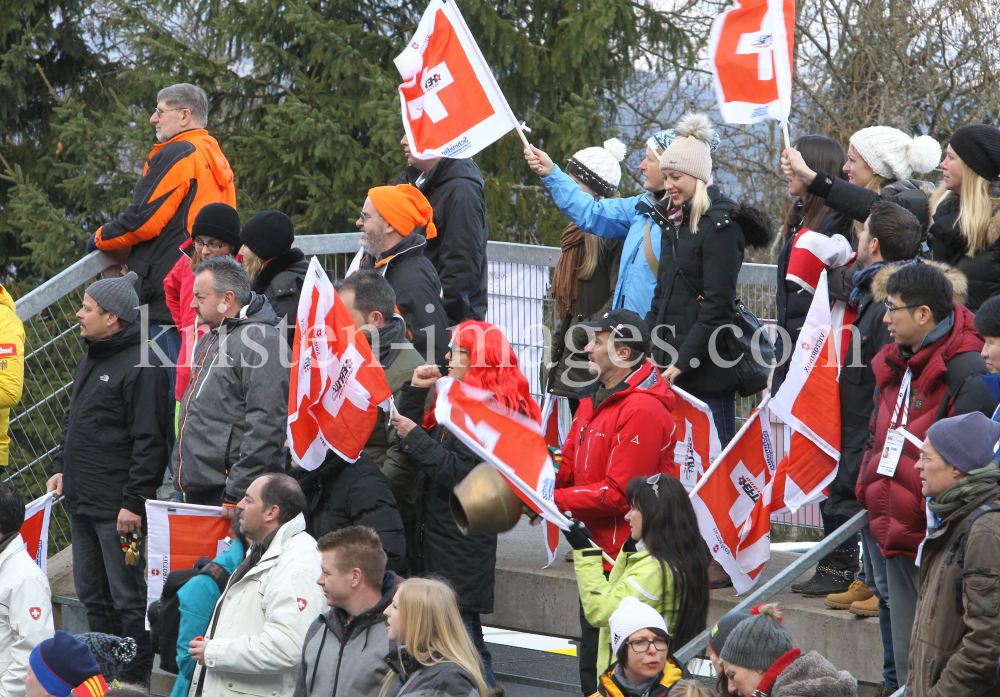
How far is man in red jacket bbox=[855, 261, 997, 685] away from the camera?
188 inches

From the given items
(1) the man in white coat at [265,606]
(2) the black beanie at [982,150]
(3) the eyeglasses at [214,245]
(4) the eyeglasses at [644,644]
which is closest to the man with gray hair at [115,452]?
(3) the eyeglasses at [214,245]

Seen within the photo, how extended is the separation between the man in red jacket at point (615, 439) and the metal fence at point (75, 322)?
7.98ft

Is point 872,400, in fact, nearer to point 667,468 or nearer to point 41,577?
point 667,468

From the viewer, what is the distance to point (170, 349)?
299 inches

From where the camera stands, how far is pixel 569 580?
7.03 metres

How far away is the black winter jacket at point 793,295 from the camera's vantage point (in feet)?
20.3

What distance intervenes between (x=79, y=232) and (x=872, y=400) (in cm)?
1028

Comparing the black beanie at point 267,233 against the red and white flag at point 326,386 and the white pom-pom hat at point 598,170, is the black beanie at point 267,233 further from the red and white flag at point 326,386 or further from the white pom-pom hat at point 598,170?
the white pom-pom hat at point 598,170

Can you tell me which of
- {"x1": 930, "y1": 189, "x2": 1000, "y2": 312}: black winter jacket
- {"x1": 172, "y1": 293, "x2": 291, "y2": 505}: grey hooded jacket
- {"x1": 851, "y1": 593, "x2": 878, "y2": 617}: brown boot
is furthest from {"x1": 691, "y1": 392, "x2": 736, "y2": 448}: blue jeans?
{"x1": 172, "y1": 293, "x2": 291, "y2": 505}: grey hooded jacket

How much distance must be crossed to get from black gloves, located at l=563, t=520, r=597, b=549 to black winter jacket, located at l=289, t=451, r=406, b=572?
911 mm

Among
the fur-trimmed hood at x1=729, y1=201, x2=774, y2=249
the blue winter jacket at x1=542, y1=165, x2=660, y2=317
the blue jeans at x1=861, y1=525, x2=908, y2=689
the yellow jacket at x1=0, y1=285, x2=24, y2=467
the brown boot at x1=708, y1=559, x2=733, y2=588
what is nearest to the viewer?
the blue jeans at x1=861, y1=525, x2=908, y2=689

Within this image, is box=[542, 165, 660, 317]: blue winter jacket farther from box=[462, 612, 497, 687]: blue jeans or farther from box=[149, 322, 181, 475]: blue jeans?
box=[149, 322, 181, 475]: blue jeans

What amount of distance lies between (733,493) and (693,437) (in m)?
0.53

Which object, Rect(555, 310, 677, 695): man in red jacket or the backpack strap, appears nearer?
the backpack strap
